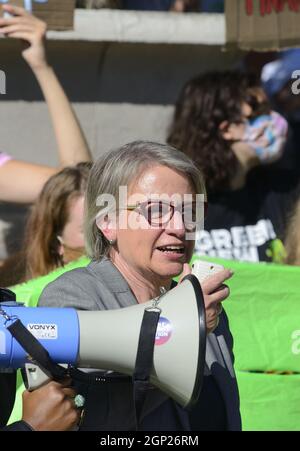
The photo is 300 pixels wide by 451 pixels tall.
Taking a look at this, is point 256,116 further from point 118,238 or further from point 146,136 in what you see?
point 118,238

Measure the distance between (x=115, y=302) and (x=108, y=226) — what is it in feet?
0.67

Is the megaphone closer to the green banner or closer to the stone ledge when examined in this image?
the green banner

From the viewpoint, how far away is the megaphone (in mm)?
1903

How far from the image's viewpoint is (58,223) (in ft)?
12.1

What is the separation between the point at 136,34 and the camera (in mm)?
4566

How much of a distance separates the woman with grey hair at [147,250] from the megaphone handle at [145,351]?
0.47ft

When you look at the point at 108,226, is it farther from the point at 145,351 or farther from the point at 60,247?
the point at 60,247

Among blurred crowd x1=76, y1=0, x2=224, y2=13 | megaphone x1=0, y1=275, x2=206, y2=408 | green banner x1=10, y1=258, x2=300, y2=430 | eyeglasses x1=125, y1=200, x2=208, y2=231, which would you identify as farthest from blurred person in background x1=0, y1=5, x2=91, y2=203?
megaphone x1=0, y1=275, x2=206, y2=408

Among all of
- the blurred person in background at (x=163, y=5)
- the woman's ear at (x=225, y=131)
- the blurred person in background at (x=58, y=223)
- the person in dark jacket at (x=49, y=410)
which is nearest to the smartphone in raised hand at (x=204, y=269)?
the person in dark jacket at (x=49, y=410)

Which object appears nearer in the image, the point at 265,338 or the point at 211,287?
the point at 211,287

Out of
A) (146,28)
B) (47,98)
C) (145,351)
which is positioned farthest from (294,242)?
(145,351)

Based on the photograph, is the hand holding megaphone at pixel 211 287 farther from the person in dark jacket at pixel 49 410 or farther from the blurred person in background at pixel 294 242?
the blurred person in background at pixel 294 242

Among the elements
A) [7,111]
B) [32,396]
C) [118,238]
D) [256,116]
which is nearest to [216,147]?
[256,116]
